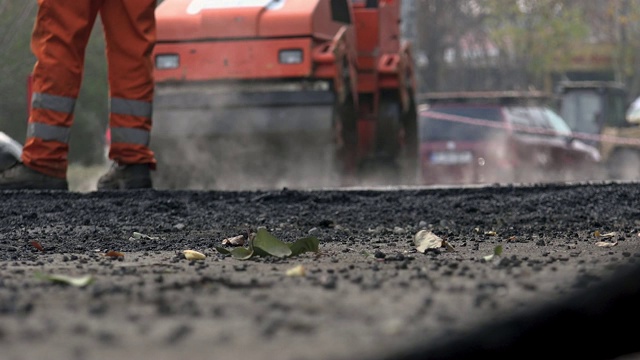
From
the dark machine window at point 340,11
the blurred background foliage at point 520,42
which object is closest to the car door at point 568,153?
the dark machine window at point 340,11

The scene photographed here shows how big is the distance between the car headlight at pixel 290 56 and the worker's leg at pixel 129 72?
2870 mm

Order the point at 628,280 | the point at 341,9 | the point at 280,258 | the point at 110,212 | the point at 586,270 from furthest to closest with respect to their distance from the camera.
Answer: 1. the point at 341,9
2. the point at 110,212
3. the point at 280,258
4. the point at 586,270
5. the point at 628,280

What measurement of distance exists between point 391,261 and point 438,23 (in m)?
35.7

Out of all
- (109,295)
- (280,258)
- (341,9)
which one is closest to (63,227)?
(280,258)

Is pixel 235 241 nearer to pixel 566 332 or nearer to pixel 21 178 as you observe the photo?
pixel 21 178

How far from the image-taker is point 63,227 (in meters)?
5.70

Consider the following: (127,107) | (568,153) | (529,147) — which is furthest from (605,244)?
(568,153)

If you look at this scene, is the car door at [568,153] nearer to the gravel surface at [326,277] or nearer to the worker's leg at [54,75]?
the gravel surface at [326,277]

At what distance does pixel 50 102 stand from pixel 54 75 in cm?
16

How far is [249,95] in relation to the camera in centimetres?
1013

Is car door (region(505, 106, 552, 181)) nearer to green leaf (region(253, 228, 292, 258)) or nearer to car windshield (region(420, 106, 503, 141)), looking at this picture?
car windshield (region(420, 106, 503, 141))

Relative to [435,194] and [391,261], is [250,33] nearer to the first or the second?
[435,194]

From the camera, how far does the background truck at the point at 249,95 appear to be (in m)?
10.1

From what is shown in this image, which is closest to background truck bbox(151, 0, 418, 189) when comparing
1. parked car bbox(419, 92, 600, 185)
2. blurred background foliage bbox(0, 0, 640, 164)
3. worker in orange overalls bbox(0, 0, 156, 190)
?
worker in orange overalls bbox(0, 0, 156, 190)
